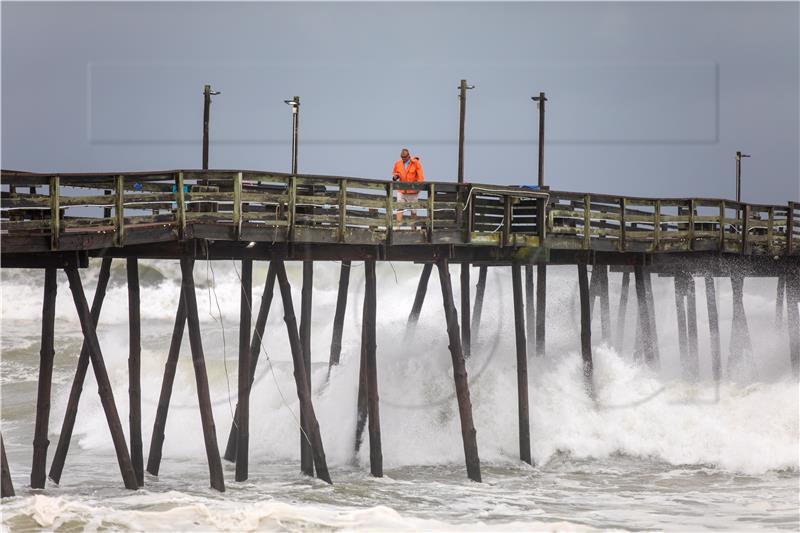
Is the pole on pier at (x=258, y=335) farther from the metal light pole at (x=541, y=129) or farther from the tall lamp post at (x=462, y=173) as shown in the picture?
the metal light pole at (x=541, y=129)

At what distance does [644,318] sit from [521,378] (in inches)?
210

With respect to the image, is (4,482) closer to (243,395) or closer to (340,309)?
(243,395)

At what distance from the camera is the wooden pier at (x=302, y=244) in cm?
1647

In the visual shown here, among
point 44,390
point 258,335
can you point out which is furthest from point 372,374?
point 44,390

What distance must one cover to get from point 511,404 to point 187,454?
20.3 ft

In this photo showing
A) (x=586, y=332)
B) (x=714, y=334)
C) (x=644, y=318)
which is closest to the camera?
(x=586, y=332)

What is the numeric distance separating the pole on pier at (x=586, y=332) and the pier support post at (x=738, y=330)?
4.86 meters

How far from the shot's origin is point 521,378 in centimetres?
2058

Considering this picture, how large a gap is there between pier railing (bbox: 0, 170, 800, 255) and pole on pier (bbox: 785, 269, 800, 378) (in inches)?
161

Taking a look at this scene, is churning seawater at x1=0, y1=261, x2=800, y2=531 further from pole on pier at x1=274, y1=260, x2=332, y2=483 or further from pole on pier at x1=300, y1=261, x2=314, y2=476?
pole on pier at x1=274, y1=260, x2=332, y2=483

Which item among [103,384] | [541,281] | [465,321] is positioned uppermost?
[541,281]

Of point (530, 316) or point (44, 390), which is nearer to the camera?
point (44, 390)

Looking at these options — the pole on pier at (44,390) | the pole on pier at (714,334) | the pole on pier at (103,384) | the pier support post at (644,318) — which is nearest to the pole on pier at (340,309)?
the pole on pier at (103,384)

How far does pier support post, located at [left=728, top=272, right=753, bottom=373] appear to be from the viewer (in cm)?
2717
